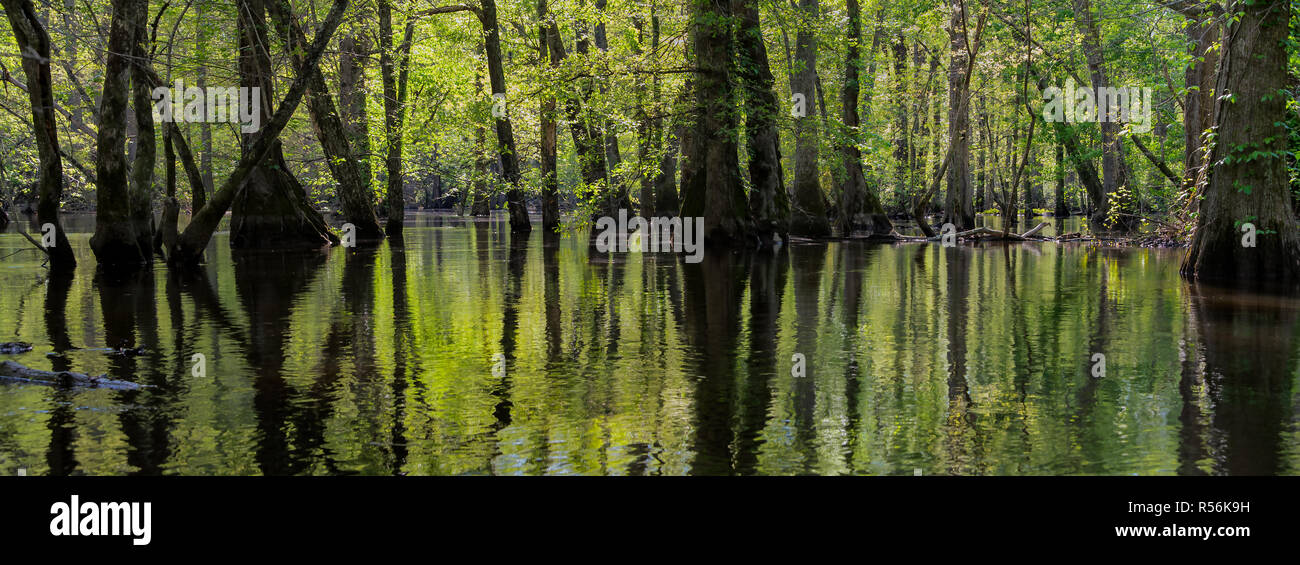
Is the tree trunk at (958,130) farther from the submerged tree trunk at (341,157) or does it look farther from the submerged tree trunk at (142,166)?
the submerged tree trunk at (142,166)

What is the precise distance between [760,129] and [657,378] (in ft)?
63.5

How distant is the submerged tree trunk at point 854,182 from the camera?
33.4m

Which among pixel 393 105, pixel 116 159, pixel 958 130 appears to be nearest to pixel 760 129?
pixel 958 130

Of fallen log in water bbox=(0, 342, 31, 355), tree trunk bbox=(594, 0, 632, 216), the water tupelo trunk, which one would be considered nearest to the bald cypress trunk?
the water tupelo trunk

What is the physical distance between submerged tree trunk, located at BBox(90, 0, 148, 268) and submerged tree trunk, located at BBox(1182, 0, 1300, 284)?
17.6 metres

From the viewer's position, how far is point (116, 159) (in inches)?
770

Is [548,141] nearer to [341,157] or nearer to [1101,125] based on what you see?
[341,157]

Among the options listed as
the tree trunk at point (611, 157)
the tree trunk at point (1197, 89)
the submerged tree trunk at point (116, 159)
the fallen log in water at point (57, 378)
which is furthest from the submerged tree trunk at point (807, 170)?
the fallen log in water at point (57, 378)

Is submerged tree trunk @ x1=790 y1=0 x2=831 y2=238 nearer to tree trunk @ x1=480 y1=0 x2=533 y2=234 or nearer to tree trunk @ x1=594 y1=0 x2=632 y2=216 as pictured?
tree trunk @ x1=594 y1=0 x2=632 y2=216

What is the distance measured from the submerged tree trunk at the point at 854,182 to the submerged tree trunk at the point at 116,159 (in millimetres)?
19856

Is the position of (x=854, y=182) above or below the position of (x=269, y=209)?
above

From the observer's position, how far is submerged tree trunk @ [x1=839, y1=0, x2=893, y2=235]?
33.4m

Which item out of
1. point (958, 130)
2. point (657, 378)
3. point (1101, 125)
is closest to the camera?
point (657, 378)
